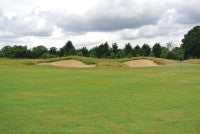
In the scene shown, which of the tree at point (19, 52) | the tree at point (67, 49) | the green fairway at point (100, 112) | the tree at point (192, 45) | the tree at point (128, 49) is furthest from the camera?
the tree at point (128, 49)

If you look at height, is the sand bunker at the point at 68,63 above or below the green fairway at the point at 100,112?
above

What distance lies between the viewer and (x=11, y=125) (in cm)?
1370

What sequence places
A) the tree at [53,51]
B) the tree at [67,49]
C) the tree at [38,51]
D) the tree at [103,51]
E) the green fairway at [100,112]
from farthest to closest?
1. the tree at [53,51]
2. the tree at [103,51]
3. the tree at [38,51]
4. the tree at [67,49]
5. the green fairway at [100,112]

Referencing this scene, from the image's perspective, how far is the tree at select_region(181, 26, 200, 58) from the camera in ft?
380

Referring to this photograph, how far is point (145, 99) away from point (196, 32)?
103 m

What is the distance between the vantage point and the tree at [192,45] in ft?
380

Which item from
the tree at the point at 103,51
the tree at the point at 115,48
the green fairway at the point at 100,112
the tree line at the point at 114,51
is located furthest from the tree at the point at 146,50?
the green fairway at the point at 100,112

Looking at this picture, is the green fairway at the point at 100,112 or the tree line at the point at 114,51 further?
the tree line at the point at 114,51

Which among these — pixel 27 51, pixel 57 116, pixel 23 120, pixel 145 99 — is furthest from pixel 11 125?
pixel 27 51

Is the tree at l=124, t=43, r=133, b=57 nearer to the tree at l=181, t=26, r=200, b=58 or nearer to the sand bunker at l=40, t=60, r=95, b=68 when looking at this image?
the tree at l=181, t=26, r=200, b=58

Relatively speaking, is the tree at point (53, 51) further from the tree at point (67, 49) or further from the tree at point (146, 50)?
the tree at point (146, 50)

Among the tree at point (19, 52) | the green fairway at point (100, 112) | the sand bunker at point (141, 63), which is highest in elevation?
the tree at point (19, 52)

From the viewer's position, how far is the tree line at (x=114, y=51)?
372 feet

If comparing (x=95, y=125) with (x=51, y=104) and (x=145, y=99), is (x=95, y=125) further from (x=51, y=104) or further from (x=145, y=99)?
(x=145, y=99)
